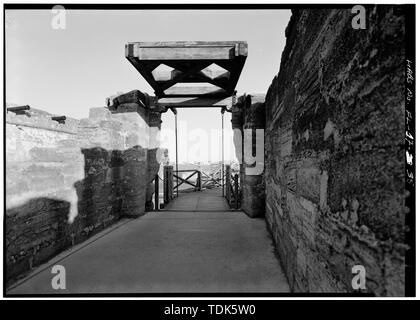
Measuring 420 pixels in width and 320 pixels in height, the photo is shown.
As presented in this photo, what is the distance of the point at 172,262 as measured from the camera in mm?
2371

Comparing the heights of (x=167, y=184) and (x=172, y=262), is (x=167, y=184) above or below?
above

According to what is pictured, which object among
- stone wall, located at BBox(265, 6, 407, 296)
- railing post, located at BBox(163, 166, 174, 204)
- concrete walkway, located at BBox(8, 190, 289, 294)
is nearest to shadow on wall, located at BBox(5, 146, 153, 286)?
concrete walkway, located at BBox(8, 190, 289, 294)

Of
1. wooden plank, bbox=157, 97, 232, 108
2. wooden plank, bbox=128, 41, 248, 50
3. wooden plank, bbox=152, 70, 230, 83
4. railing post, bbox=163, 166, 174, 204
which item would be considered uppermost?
wooden plank, bbox=128, 41, 248, 50

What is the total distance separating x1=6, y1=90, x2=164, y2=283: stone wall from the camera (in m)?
2.11

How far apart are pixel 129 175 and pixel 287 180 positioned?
3456 millimetres

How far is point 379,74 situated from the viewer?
808 mm

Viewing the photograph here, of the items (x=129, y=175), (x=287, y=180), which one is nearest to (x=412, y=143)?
(x=287, y=180)

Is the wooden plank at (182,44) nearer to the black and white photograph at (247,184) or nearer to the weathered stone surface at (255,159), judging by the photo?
the black and white photograph at (247,184)

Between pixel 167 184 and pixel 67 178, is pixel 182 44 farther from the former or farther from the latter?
pixel 167 184

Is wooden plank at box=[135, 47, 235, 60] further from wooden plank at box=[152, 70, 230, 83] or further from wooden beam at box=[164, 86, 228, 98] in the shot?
wooden beam at box=[164, 86, 228, 98]

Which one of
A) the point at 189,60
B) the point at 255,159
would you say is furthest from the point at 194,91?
the point at 255,159

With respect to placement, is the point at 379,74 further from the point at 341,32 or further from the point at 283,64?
the point at 283,64

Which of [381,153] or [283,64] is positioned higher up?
[283,64]

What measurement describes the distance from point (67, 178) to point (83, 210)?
24.2 inches
